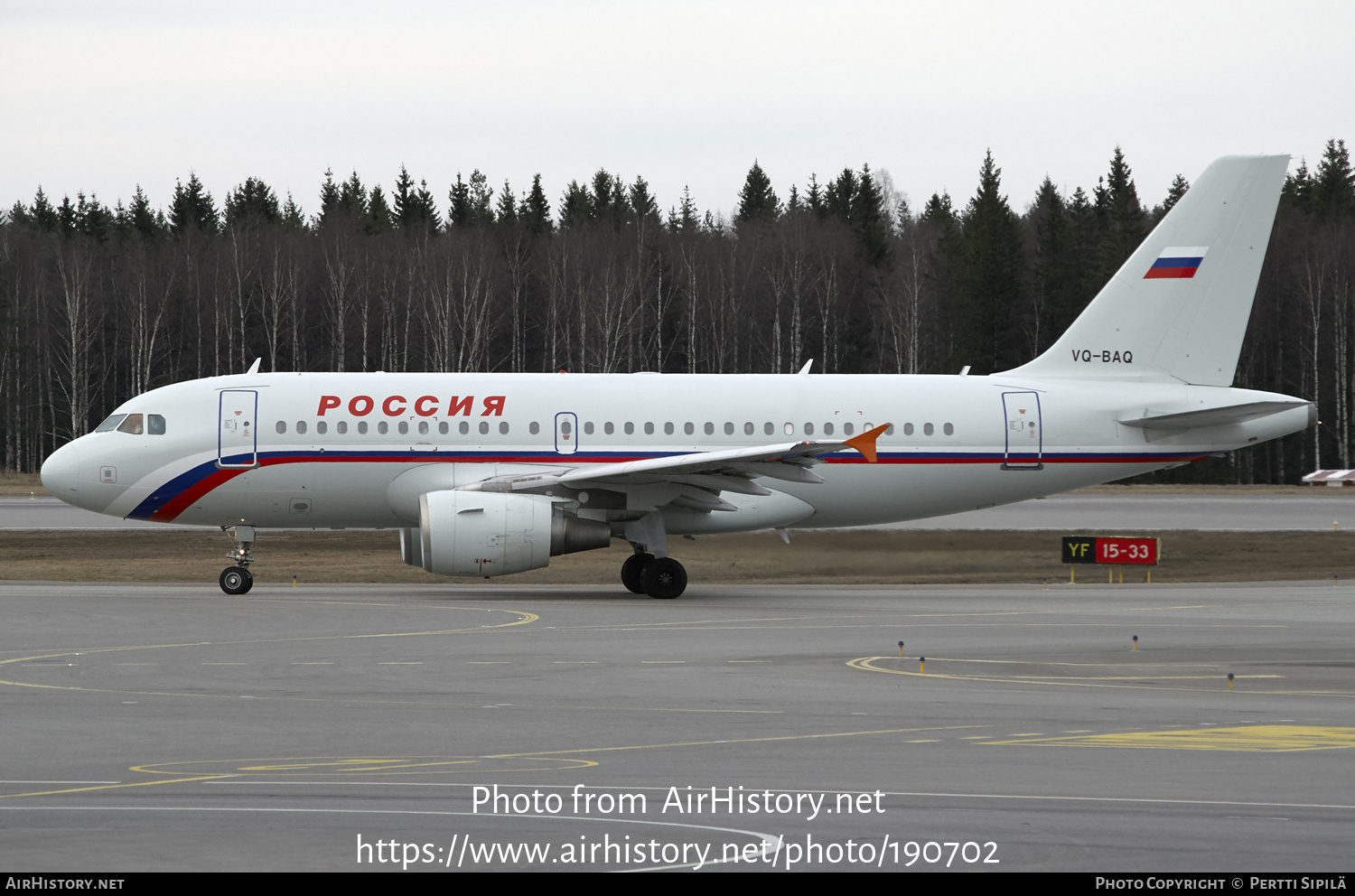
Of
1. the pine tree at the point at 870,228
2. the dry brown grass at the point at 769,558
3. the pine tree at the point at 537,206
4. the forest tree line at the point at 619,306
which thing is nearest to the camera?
the dry brown grass at the point at 769,558

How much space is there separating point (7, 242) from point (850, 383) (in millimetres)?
77657

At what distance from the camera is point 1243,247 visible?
93.8 feet

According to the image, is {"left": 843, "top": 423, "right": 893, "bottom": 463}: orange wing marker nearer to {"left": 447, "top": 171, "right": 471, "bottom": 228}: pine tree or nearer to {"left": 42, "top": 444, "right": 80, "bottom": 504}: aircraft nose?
{"left": 42, "top": 444, "right": 80, "bottom": 504}: aircraft nose

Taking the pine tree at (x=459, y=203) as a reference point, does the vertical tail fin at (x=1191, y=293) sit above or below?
below

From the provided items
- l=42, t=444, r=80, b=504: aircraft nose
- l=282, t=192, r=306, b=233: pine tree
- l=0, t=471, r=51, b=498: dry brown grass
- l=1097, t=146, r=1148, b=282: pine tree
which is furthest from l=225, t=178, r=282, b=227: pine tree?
l=42, t=444, r=80, b=504: aircraft nose

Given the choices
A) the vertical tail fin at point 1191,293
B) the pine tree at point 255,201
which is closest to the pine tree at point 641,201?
the pine tree at point 255,201

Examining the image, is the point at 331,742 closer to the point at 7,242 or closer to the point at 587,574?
the point at 587,574

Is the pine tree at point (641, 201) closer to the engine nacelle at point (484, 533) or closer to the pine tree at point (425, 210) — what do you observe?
the pine tree at point (425, 210)

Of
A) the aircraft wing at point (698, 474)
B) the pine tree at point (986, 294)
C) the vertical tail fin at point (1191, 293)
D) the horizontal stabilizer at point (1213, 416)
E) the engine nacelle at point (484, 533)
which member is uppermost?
the pine tree at point (986, 294)

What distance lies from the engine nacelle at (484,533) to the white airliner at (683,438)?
3 centimetres

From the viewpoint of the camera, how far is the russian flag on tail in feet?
93.9

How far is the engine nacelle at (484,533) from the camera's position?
24.1 metres

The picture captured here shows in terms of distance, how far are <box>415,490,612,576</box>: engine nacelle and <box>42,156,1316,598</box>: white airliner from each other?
1.4 inches

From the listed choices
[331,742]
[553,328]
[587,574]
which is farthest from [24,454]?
[331,742]
